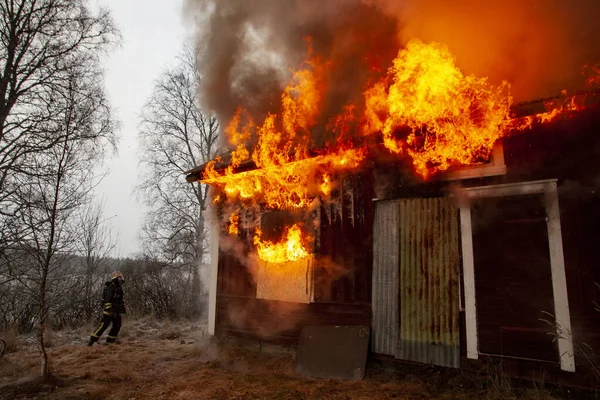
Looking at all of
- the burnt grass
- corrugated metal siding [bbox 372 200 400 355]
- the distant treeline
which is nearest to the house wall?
corrugated metal siding [bbox 372 200 400 355]

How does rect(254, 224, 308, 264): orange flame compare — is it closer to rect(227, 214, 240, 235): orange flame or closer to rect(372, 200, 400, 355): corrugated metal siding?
rect(227, 214, 240, 235): orange flame

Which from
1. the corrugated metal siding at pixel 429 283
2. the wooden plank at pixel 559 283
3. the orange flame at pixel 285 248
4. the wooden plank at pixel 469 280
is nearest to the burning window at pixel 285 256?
the orange flame at pixel 285 248

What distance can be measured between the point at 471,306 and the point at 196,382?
16.6 ft

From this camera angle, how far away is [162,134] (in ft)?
70.6

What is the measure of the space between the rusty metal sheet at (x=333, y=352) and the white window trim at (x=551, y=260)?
6.06ft

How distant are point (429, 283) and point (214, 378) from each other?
14.6 ft

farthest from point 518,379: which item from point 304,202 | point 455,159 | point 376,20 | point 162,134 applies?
point 162,134

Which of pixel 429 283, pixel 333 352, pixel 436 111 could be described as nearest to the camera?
pixel 429 283

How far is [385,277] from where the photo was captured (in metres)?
6.43

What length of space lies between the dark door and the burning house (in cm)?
2

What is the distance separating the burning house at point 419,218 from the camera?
5070 millimetres

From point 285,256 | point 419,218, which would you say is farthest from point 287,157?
point 419,218

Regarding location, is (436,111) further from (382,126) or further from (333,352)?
(333,352)

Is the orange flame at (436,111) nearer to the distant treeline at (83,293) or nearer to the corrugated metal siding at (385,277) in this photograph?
the corrugated metal siding at (385,277)
